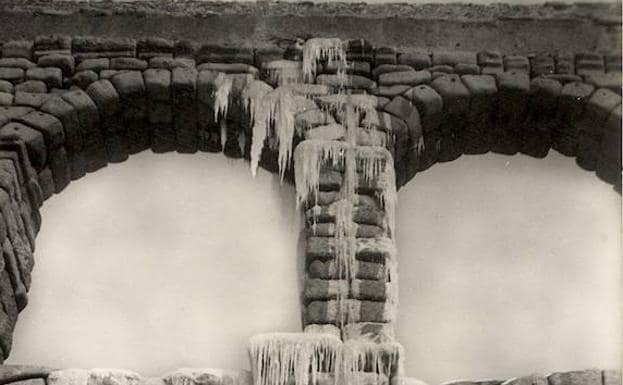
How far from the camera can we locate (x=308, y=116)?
1053 centimetres

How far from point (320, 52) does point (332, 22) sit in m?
0.46

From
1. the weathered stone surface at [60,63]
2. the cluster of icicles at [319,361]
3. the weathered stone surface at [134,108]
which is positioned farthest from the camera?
the weathered stone surface at [60,63]

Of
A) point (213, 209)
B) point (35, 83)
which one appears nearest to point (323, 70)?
point (213, 209)

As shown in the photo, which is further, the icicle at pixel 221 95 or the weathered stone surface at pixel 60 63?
the weathered stone surface at pixel 60 63

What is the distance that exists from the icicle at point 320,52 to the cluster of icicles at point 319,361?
2608 millimetres

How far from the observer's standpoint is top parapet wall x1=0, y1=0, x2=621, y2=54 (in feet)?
37.1

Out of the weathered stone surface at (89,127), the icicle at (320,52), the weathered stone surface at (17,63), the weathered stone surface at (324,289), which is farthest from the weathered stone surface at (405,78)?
the weathered stone surface at (17,63)

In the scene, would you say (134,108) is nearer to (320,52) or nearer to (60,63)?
(60,63)

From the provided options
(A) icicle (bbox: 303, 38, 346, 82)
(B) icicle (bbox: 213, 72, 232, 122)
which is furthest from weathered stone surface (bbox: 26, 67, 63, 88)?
(A) icicle (bbox: 303, 38, 346, 82)

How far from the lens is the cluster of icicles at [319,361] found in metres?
8.94

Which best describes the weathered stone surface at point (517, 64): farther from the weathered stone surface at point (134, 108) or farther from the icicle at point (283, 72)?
the weathered stone surface at point (134, 108)

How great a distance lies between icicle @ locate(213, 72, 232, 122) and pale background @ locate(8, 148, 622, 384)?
1.32 feet

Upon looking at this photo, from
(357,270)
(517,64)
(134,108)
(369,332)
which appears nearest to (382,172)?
(357,270)

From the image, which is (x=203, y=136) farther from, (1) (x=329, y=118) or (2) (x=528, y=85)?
(2) (x=528, y=85)
